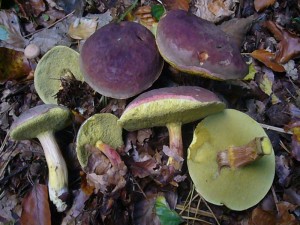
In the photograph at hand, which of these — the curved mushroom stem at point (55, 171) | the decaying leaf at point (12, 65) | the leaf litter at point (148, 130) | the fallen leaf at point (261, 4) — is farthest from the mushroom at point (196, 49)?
the decaying leaf at point (12, 65)

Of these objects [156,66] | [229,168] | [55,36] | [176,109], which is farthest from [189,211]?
[55,36]

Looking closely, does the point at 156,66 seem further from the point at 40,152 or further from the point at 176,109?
the point at 40,152

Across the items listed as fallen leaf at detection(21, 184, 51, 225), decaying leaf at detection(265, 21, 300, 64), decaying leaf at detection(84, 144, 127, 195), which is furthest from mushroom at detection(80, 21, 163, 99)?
decaying leaf at detection(265, 21, 300, 64)

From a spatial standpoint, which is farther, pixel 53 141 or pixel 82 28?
pixel 82 28

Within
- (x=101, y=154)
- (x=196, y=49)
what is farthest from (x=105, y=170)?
(x=196, y=49)

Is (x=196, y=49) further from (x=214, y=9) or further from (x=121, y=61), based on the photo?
(x=214, y=9)

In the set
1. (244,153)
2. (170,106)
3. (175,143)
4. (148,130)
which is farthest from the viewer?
(148,130)

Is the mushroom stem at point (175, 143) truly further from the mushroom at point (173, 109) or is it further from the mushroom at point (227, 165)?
the mushroom at point (227, 165)
